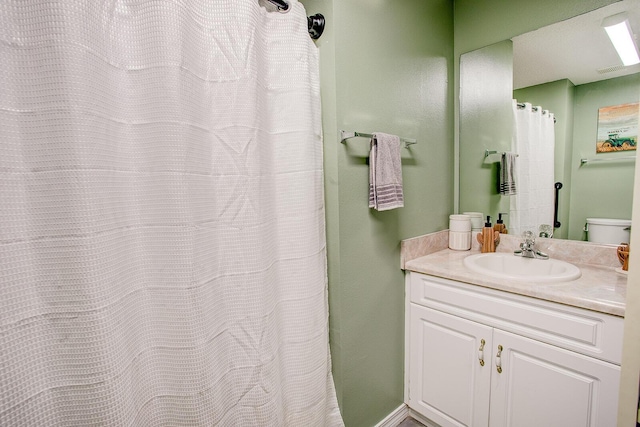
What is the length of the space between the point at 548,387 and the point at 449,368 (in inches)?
15.3

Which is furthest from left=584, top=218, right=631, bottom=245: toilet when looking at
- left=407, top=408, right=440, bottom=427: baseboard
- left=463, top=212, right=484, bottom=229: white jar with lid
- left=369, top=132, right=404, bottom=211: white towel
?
left=407, top=408, right=440, bottom=427: baseboard

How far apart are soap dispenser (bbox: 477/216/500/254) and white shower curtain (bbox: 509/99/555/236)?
0.34ft

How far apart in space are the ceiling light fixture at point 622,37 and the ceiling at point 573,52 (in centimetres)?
1

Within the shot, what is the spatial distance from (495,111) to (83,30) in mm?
1917

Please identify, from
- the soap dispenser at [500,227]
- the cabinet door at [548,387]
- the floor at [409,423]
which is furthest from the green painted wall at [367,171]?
Answer: the cabinet door at [548,387]

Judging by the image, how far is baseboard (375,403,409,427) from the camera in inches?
59.1

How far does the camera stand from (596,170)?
4.57 feet

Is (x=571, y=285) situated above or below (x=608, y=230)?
below

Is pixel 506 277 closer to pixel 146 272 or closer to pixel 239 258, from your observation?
pixel 239 258

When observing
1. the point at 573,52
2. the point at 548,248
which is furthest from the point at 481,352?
the point at 573,52

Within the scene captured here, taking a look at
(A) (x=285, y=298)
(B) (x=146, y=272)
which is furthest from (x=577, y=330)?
(B) (x=146, y=272)

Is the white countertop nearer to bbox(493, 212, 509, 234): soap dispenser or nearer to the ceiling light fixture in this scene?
bbox(493, 212, 509, 234): soap dispenser

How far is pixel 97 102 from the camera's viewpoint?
0.72 meters

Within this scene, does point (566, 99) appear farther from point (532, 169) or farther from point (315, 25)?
point (315, 25)
